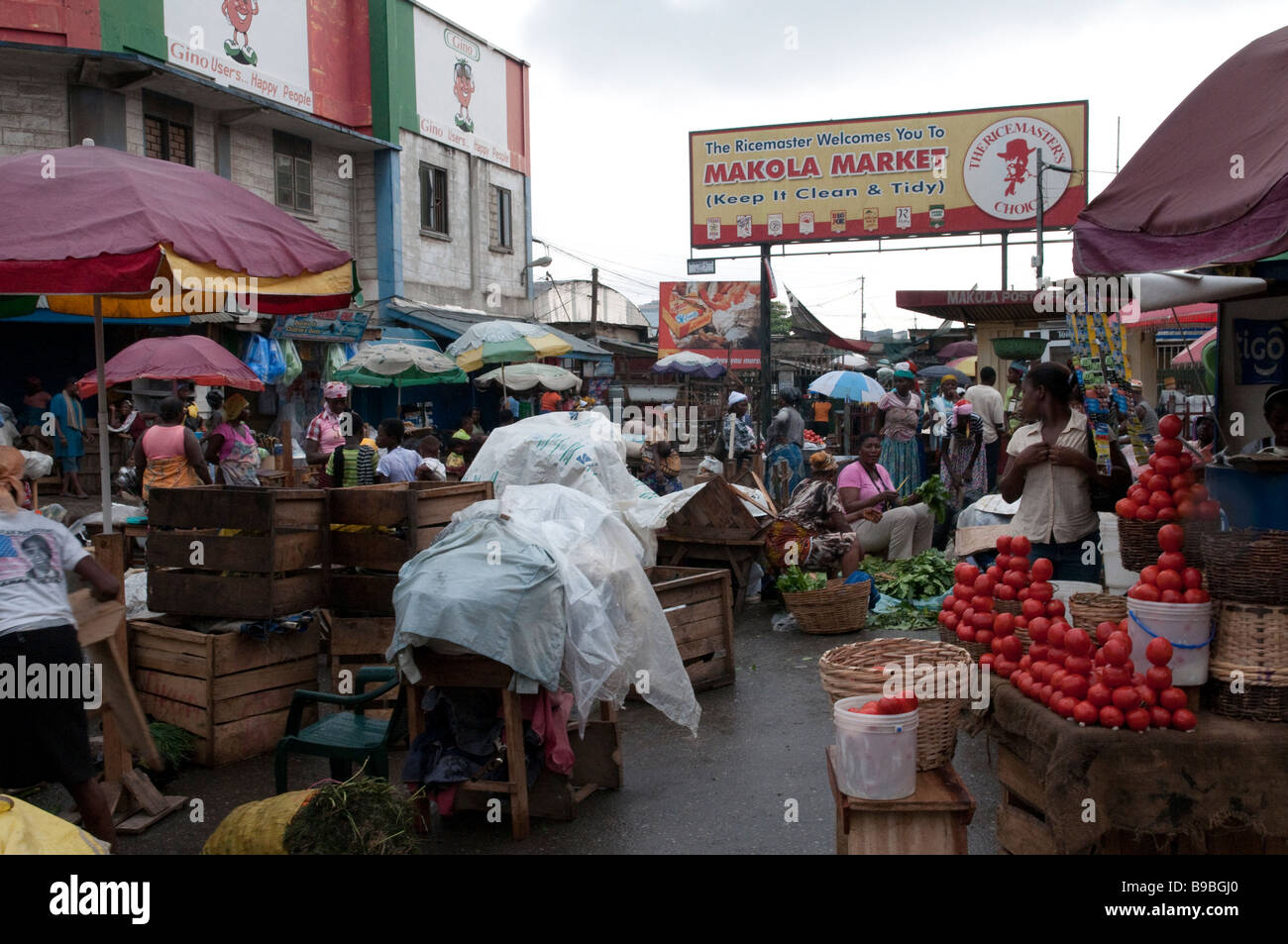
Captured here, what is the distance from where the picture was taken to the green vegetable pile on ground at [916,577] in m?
9.59

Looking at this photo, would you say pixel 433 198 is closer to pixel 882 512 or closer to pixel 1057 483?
pixel 882 512

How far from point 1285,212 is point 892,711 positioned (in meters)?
2.05

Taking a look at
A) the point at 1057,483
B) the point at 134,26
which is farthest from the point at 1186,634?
the point at 134,26

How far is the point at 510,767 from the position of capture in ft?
16.0

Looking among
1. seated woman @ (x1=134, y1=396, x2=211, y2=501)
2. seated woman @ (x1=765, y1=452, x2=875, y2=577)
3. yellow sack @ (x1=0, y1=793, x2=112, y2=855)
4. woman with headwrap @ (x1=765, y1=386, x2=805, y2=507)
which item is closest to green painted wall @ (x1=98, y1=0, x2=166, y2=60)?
seated woman @ (x1=134, y1=396, x2=211, y2=501)

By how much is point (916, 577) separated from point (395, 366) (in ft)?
27.7

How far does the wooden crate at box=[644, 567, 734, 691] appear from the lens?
7.13 meters

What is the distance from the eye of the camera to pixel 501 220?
25.0 meters

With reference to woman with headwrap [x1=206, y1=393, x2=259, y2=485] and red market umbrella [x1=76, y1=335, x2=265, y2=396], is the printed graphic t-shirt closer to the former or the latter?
woman with headwrap [x1=206, y1=393, x2=259, y2=485]

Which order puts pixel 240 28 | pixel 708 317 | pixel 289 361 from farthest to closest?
pixel 708 317 → pixel 289 361 → pixel 240 28

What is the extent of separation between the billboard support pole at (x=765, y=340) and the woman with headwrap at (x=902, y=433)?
12.2 metres

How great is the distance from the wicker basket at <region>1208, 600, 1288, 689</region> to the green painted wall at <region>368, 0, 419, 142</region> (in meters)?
19.5
